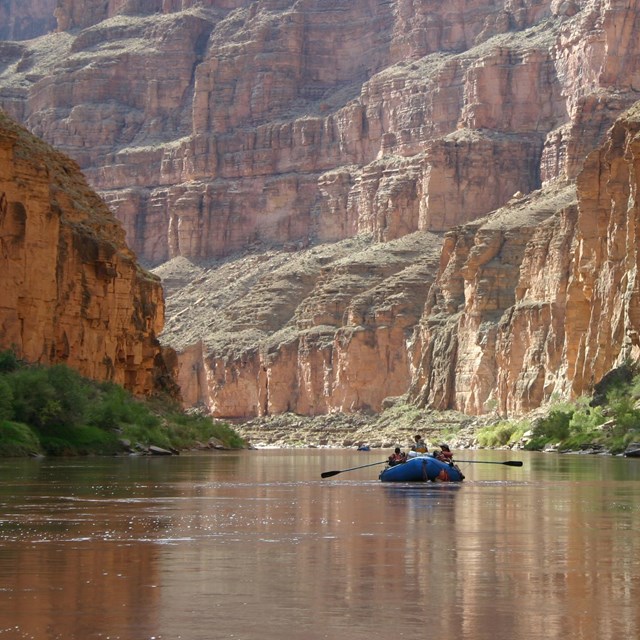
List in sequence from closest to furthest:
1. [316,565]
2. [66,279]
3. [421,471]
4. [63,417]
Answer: [316,565] < [421,471] < [63,417] < [66,279]

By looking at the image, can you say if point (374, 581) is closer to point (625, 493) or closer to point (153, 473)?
point (625, 493)

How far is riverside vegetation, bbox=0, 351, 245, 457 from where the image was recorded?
65.6 m

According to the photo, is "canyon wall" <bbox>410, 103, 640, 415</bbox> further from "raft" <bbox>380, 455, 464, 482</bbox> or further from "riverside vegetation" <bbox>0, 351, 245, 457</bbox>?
"raft" <bbox>380, 455, 464, 482</bbox>

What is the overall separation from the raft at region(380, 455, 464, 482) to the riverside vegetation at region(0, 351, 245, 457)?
19.2 meters

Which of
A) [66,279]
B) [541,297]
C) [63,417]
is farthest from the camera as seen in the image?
[541,297]

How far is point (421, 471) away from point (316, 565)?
82.2 ft

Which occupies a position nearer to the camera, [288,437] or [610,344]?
[610,344]

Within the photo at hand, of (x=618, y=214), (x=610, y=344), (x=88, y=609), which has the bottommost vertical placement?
(x=88, y=609)

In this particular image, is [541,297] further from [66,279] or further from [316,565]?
[316,565]

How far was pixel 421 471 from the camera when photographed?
1903 inches

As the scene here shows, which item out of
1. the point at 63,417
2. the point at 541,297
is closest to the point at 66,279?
the point at 63,417

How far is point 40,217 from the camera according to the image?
3216 inches

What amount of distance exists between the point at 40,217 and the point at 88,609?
63.6m

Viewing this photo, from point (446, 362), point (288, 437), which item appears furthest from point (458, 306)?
A: point (288, 437)
